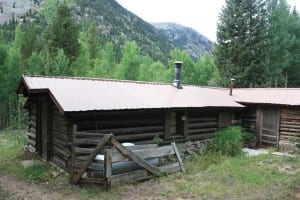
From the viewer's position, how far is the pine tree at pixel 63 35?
93.3 ft

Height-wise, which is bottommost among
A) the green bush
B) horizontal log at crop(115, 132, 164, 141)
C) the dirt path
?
the dirt path

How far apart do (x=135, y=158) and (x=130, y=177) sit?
625 millimetres

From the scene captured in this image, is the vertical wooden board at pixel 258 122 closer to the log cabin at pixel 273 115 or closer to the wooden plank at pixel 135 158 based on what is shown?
the log cabin at pixel 273 115

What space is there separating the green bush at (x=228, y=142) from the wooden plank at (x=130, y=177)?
5327 mm

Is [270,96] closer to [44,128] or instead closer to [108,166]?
[108,166]

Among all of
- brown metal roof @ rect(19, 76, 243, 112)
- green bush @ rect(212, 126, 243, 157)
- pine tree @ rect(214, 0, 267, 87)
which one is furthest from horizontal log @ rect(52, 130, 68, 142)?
pine tree @ rect(214, 0, 267, 87)

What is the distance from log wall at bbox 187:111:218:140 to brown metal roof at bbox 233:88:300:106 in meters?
2.91

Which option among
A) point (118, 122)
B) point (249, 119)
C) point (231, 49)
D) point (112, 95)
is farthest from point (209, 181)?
point (231, 49)

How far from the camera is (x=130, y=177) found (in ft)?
34.1

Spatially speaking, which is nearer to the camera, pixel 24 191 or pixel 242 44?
pixel 24 191

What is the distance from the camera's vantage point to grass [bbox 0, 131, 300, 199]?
368 inches

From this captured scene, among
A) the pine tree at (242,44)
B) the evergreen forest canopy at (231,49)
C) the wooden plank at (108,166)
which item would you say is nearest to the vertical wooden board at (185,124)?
the wooden plank at (108,166)

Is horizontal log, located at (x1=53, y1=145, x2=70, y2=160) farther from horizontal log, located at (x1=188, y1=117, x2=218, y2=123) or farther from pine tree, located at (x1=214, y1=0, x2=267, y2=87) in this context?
pine tree, located at (x1=214, y1=0, x2=267, y2=87)

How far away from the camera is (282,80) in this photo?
32875mm
